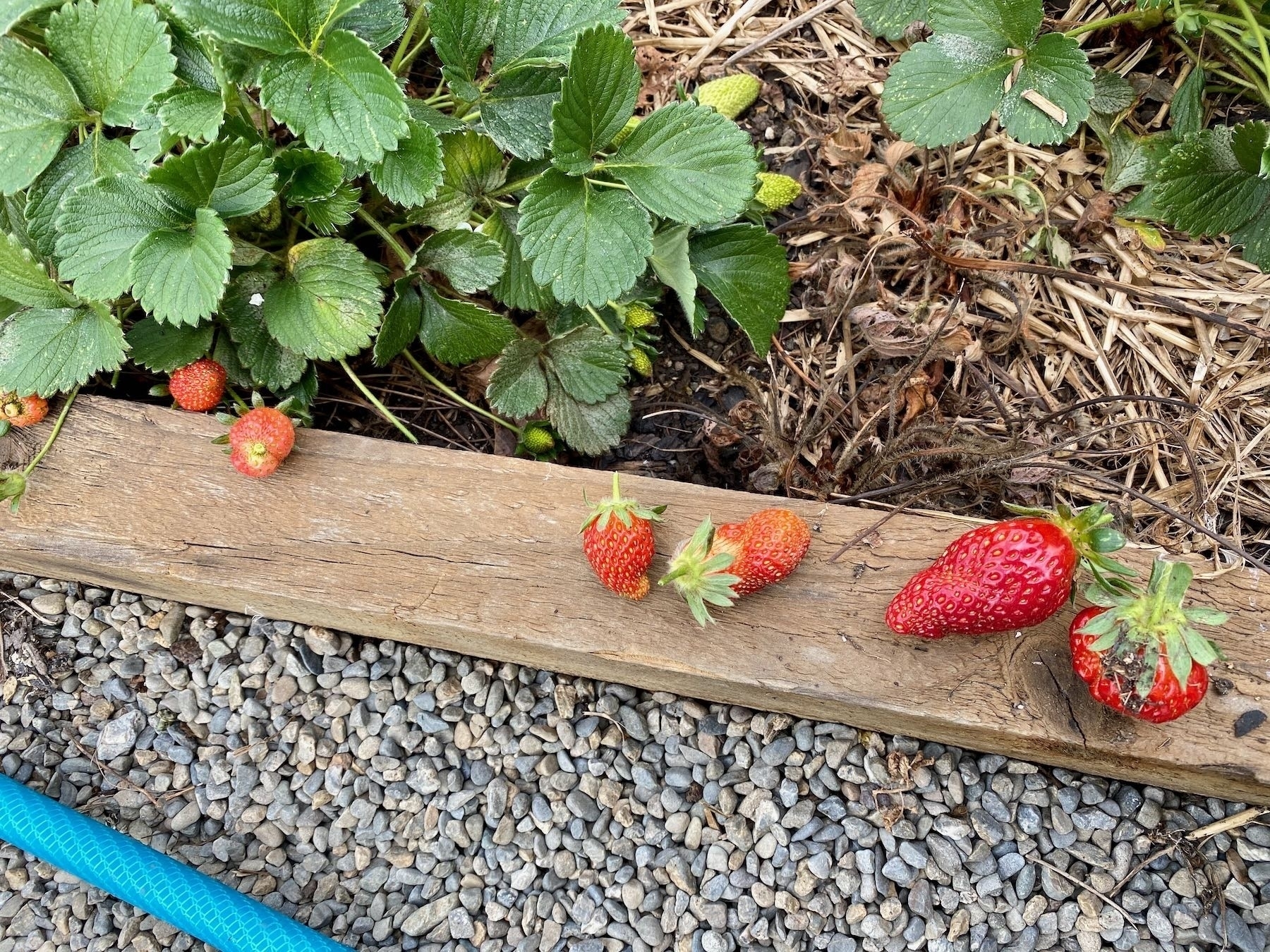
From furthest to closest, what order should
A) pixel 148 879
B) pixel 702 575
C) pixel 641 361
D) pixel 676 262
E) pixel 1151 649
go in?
pixel 641 361 → pixel 676 262 → pixel 148 879 → pixel 702 575 → pixel 1151 649

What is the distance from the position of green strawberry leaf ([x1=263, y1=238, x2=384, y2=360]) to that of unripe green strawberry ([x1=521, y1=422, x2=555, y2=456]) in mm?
288

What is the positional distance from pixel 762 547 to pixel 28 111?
45.3 inches

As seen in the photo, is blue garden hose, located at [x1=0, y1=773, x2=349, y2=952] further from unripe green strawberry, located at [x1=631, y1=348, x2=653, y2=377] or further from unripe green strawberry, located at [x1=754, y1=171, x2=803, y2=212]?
unripe green strawberry, located at [x1=754, y1=171, x2=803, y2=212]

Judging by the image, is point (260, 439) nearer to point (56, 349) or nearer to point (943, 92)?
point (56, 349)

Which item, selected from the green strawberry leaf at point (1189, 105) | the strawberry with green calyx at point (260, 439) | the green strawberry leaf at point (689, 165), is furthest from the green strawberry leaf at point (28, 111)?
the green strawberry leaf at point (1189, 105)

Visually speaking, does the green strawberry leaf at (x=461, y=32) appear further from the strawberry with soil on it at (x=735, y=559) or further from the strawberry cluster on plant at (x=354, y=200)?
the strawberry with soil on it at (x=735, y=559)

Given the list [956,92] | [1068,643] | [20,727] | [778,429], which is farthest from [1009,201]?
[20,727]

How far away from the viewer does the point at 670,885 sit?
1290mm

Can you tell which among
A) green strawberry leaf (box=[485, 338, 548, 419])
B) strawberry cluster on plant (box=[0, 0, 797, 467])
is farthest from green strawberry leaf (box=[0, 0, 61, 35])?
green strawberry leaf (box=[485, 338, 548, 419])

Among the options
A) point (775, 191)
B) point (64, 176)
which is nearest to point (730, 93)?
point (775, 191)

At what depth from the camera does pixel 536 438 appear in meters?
1.47

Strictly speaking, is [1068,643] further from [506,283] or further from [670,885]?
[506,283]

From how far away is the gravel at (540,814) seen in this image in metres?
1.24

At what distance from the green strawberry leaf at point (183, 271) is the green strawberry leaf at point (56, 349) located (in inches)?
6.4
